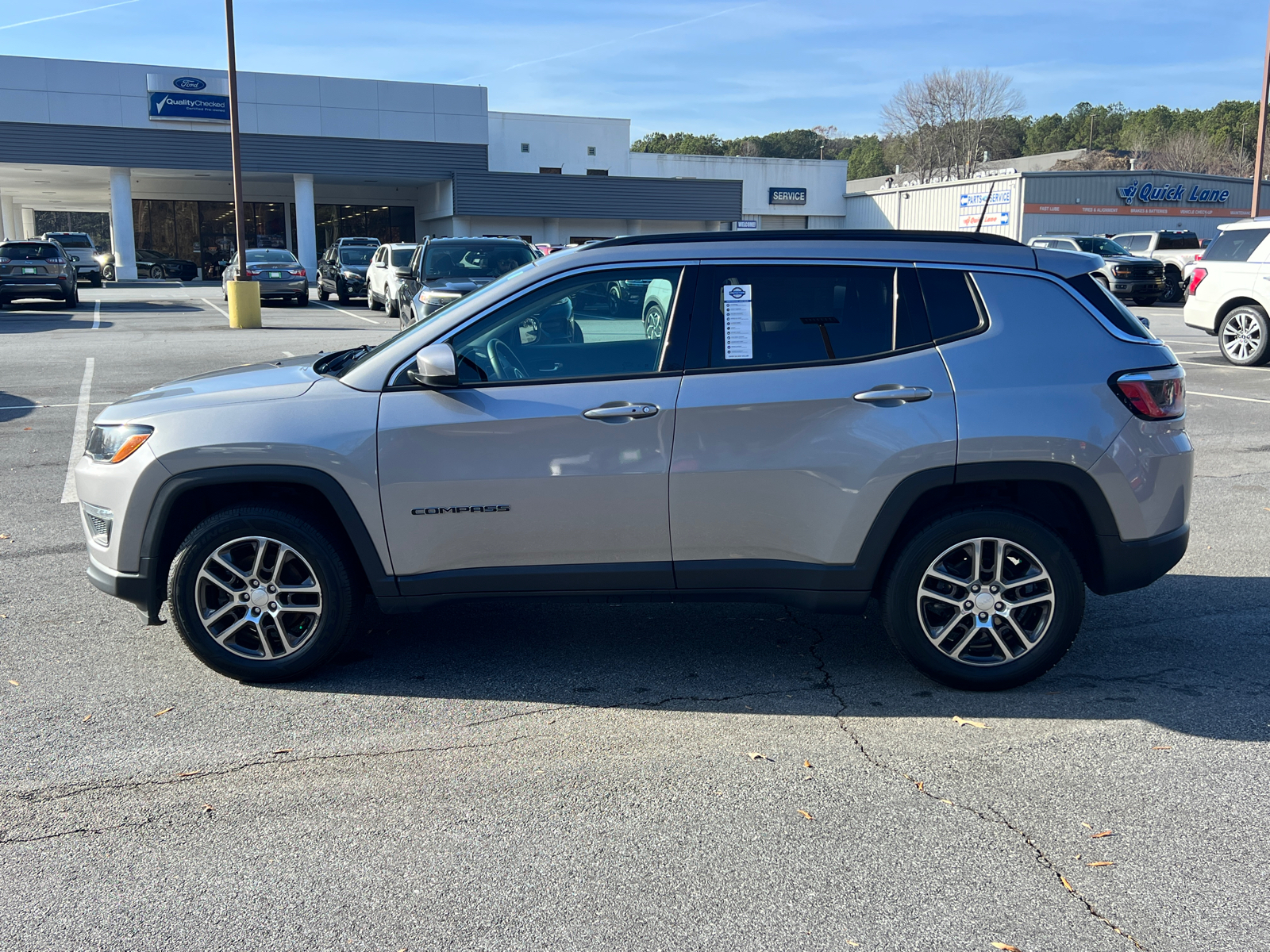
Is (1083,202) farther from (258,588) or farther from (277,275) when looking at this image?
(258,588)

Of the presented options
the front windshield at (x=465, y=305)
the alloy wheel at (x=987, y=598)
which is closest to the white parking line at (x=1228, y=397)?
the alloy wheel at (x=987, y=598)

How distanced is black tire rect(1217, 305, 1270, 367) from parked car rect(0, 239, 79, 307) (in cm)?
2511

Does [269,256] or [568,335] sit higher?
[269,256]

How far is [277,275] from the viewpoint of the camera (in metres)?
27.6

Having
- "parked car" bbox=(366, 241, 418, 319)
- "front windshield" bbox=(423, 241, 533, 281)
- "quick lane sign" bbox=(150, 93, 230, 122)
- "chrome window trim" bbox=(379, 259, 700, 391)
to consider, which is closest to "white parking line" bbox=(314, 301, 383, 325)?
"parked car" bbox=(366, 241, 418, 319)

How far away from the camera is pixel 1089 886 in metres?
3.00

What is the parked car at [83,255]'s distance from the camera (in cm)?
3878

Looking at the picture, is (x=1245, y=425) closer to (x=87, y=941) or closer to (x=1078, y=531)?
(x=1078, y=531)

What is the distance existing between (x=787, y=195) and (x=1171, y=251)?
108 feet

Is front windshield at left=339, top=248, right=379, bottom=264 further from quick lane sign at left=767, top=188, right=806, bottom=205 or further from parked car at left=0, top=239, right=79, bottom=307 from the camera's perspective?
quick lane sign at left=767, top=188, right=806, bottom=205

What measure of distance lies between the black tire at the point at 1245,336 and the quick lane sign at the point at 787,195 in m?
47.4

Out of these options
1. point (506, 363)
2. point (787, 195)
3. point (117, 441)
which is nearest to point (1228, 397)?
point (506, 363)

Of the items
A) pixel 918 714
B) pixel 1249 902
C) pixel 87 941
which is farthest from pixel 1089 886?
pixel 87 941

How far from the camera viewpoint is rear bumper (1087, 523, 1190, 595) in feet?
14.0
